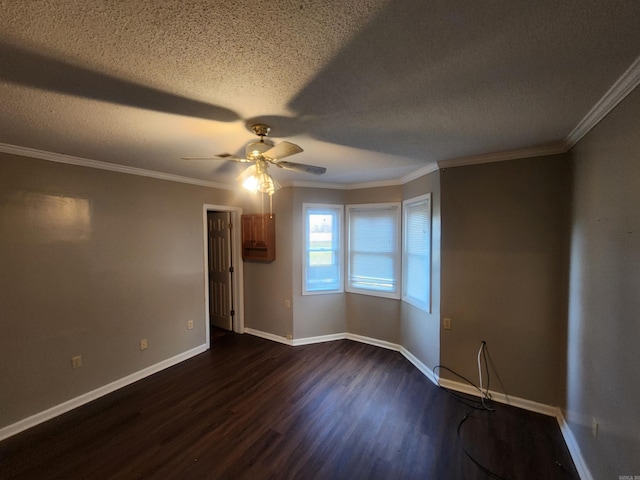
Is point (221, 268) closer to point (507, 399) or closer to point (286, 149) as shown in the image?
point (286, 149)

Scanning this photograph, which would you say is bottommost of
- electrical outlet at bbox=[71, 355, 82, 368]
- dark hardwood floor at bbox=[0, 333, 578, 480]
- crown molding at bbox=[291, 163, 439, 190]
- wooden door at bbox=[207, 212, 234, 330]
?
dark hardwood floor at bbox=[0, 333, 578, 480]

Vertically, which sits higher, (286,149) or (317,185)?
(317,185)

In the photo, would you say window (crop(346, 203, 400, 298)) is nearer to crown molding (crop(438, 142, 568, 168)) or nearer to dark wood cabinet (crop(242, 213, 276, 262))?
crown molding (crop(438, 142, 568, 168))

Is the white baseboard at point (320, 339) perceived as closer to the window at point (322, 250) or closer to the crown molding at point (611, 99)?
the window at point (322, 250)

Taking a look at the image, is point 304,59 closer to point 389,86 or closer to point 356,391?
point 389,86

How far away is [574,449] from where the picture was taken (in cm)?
192

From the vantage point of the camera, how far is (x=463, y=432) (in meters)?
2.18

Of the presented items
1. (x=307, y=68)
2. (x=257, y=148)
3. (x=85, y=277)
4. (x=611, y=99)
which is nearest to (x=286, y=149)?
(x=257, y=148)

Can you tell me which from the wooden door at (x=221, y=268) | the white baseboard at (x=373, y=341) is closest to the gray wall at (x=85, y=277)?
the wooden door at (x=221, y=268)

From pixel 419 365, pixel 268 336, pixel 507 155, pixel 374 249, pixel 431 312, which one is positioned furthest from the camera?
pixel 268 336

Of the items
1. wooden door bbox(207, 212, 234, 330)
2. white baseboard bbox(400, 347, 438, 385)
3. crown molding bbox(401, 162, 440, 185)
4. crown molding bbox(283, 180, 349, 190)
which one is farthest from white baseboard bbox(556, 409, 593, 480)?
wooden door bbox(207, 212, 234, 330)

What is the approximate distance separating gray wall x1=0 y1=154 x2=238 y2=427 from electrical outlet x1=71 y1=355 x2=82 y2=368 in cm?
3

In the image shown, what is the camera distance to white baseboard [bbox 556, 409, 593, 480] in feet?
5.70

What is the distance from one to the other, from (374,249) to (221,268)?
2543 millimetres
